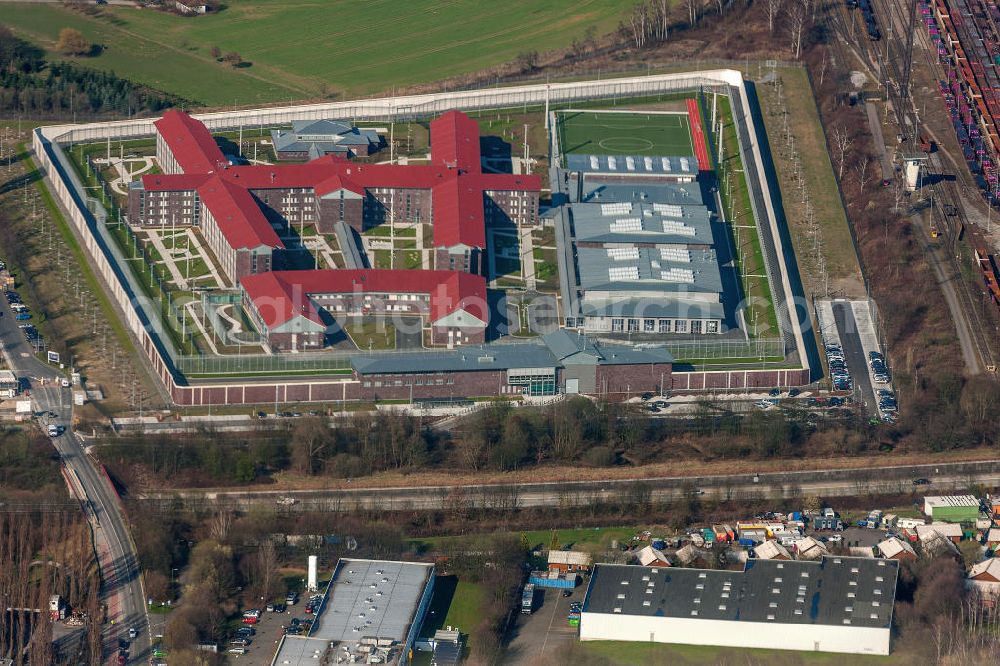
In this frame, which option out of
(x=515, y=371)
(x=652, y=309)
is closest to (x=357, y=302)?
(x=515, y=371)

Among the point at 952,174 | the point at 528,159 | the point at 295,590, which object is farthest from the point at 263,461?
the point at 952,174

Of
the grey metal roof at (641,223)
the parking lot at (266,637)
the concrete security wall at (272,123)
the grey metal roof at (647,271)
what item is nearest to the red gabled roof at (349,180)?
the grey metal roof at (641,223)

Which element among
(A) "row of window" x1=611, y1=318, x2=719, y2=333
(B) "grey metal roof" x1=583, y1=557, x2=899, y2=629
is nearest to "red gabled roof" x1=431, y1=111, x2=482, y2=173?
(A) "row of window" x1=611, y1=318, x2=719, y2=333

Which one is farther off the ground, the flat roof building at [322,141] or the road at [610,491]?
the flat roof building at [322,141]

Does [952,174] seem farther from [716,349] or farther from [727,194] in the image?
[716,349]

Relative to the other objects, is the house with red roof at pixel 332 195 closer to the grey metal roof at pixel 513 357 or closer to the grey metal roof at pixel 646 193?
the grey metal roof at pixel 646 193

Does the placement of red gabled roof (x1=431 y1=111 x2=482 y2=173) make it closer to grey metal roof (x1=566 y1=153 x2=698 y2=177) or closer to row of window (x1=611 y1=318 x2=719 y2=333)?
grey metal roof (x1=566 y1=153 x2=698 y2=177)
